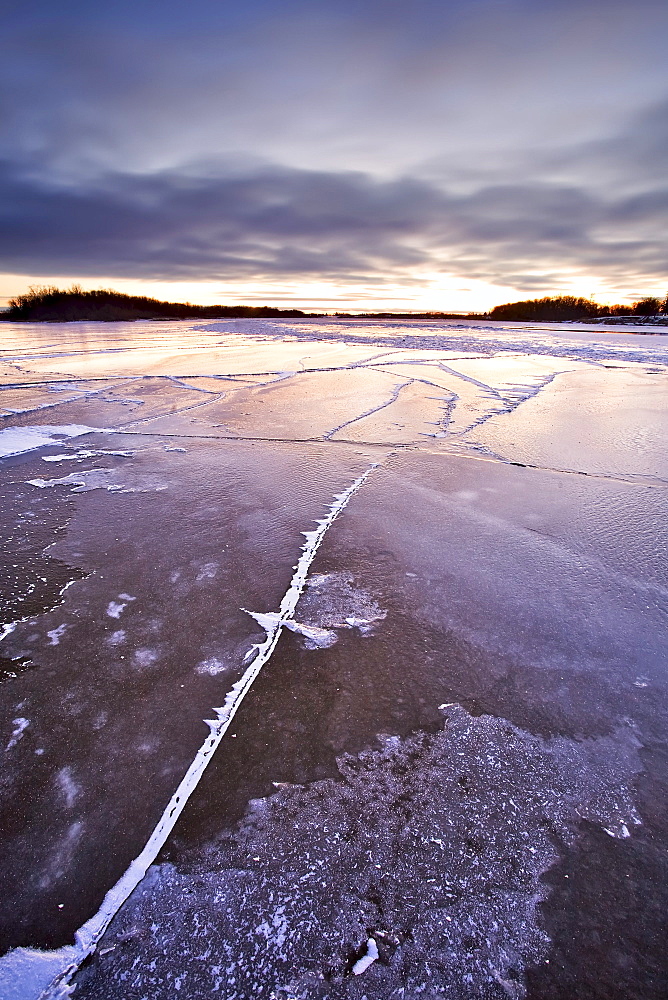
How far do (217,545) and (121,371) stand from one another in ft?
28.5

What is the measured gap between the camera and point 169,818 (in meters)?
1.30

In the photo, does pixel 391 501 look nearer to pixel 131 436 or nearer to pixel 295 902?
pixel 295 902

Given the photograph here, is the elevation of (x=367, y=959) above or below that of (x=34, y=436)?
below

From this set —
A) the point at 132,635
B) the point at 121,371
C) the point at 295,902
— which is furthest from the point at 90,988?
the point at 121,371

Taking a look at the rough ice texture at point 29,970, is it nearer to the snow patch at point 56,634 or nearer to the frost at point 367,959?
the frost at point 367,959

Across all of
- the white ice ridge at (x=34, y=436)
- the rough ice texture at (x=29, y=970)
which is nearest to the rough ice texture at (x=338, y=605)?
the rough ice texture at (x=29, y=970)

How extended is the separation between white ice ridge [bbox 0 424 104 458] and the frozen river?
0.82m

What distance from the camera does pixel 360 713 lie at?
1636 mm

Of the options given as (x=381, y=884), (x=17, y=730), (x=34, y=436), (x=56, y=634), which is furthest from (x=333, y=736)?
(x=34, y=436)

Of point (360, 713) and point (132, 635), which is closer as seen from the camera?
point (360, 713)

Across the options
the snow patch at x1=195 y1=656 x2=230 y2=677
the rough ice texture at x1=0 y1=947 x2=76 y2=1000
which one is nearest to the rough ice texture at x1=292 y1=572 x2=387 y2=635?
the snow patch at x1=195 y1=656 x2=230 y2=677

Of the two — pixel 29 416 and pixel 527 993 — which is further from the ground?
pixel 29 416

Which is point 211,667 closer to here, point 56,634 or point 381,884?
point 56,634

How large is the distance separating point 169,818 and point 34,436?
474cm
